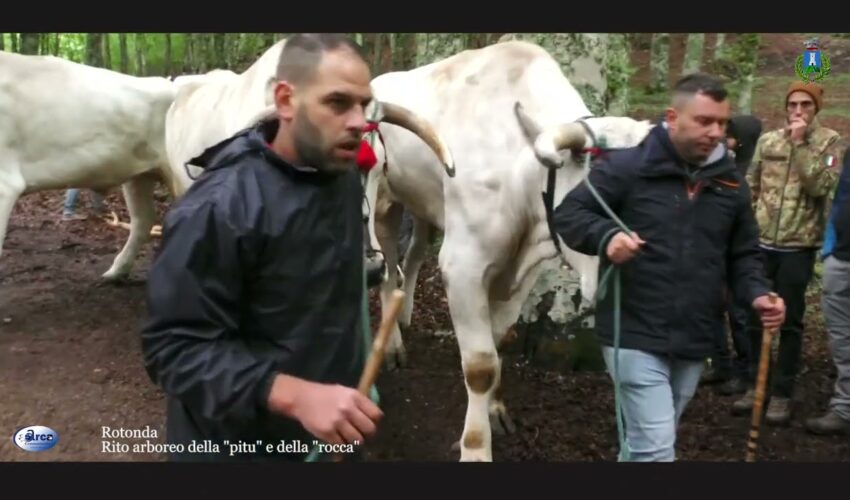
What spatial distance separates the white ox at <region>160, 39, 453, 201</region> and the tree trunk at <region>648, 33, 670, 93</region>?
42.6 inches

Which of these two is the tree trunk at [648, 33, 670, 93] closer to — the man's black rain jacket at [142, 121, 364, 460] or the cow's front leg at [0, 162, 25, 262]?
the man's black rain jacket at [142, 121, 364, 460]

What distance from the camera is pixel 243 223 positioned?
211 cm

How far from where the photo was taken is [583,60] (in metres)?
4.73

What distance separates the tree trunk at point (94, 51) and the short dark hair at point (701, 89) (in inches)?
109

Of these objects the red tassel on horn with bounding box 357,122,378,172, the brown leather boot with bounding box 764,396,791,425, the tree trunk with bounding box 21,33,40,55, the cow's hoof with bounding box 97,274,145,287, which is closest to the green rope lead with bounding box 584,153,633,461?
the red tassel on horn with bounding box 357,122,378,172

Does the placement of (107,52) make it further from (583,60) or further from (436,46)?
(583,60)

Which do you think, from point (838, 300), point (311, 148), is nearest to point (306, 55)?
point (311, 148)

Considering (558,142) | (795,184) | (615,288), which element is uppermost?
(558,142)

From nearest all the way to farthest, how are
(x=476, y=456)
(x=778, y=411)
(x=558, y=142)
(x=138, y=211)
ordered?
(x=558, y=142), (x=476, y=456), (x=778, y=411), (x=138, y=211)

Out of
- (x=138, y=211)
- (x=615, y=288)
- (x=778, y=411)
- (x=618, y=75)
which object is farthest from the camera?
(x=138, y=211)

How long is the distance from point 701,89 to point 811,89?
1162 millimetres

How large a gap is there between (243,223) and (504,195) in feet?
7.07

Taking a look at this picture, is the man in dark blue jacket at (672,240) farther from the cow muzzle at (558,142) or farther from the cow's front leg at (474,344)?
the cow's front leg at (474,344)

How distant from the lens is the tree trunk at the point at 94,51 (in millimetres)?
4706
